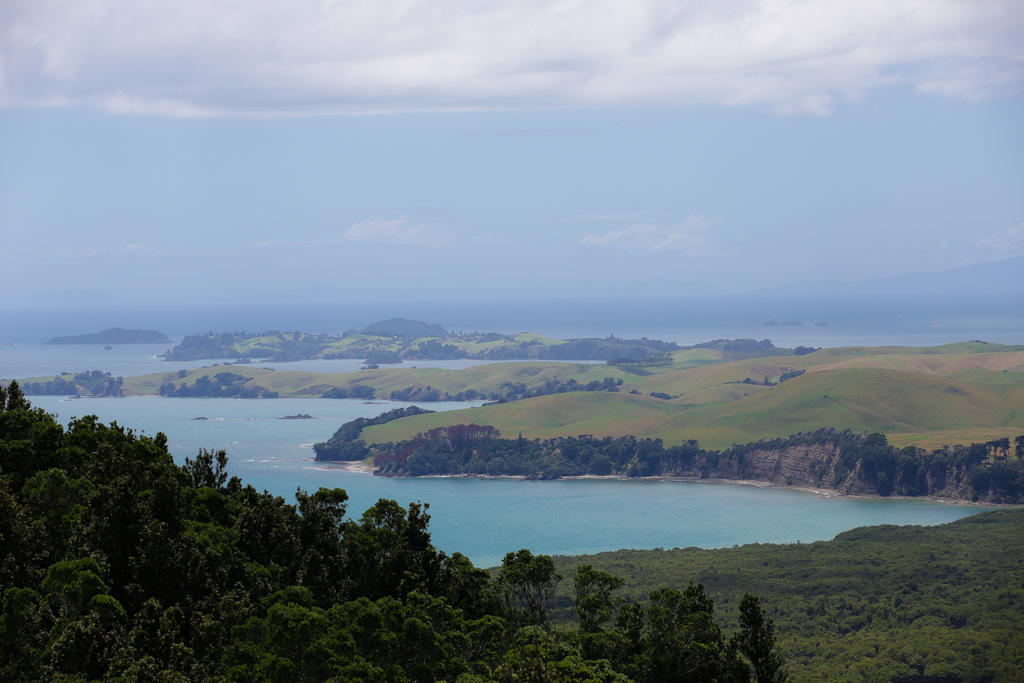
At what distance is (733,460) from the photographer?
13138cm

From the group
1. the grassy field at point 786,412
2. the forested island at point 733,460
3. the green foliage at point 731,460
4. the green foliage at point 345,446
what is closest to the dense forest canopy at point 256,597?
the green foliage at point 731,460

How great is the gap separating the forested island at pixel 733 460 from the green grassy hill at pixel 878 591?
25.6 metres

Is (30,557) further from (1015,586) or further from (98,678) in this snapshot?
(1015,586)

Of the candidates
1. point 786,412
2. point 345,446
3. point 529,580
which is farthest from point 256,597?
point 786,412

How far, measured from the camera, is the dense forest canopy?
23406 mm

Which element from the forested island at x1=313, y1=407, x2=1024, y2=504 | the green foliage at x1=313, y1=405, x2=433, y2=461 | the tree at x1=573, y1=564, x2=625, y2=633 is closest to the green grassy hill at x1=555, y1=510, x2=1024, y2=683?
the tree at x1=573, y1=564, x2=625, y2=633

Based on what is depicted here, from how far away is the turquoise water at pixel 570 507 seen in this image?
95.2 meters

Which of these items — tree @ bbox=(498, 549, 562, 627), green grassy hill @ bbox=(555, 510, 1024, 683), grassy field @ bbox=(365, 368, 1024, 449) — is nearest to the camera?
tree @ bbox=(498, 549, 562, 627)

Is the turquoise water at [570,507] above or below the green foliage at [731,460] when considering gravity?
below

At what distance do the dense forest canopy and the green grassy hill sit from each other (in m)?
20.5

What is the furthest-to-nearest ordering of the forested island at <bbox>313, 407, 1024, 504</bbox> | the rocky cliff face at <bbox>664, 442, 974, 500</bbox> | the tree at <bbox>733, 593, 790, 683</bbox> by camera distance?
the rocky cliff face at <bbox>664, 442, 974, 500</bbox>, the forested island at <bbox>313, 407, 1024, 504</bbox>, the tree at <bbox>733, 593, 790, 683</bbox>

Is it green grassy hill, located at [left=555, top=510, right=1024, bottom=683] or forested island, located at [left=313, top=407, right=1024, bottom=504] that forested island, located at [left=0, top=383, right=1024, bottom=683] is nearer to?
green grassy hill, located at [left=555, top=510, right=1024, bottom=683]

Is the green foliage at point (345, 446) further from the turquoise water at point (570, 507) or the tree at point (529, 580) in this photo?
the tree at point (529, 580)

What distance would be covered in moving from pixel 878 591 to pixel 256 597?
164 ft
